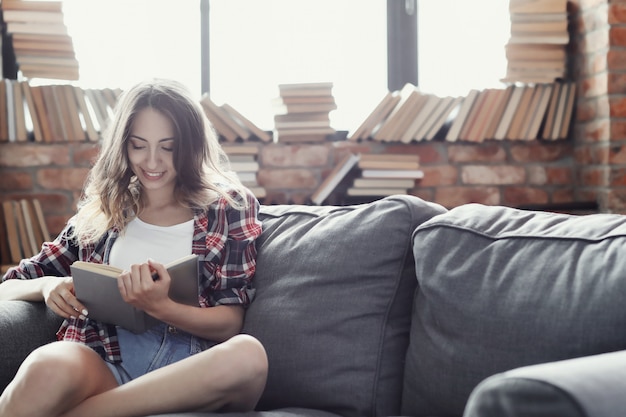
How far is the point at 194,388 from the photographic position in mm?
1396

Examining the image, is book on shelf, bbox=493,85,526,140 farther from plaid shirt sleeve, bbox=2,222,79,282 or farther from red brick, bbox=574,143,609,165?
plaid shirt sleeve, bbox=2,222,79,282

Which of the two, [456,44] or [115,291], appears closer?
[115,291]

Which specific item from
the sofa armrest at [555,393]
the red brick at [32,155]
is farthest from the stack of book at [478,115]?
the sofa armrest at [555,393]

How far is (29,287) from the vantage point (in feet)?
5.69

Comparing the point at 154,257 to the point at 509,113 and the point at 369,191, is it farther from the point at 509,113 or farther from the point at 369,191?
the point at 509,113

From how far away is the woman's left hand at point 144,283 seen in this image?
1470 mm

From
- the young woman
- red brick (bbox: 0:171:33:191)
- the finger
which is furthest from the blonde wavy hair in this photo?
red brick (bbox: 0:171:33:191)

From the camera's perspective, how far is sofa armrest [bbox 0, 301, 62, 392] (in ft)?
5.20

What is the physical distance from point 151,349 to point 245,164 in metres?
1.26

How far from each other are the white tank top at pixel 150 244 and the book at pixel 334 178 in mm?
1081

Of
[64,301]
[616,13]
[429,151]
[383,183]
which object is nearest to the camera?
[64,301]

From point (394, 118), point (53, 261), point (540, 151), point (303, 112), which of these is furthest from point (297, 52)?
point (53, 261)

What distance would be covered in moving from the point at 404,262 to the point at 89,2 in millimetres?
1949

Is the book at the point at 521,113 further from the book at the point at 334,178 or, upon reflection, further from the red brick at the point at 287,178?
the red brick at the point at 287,178
